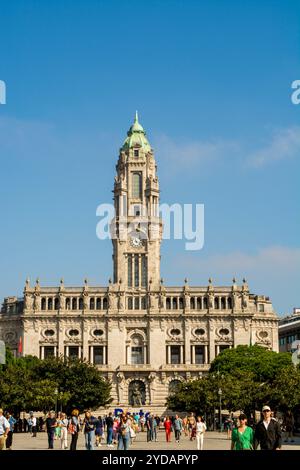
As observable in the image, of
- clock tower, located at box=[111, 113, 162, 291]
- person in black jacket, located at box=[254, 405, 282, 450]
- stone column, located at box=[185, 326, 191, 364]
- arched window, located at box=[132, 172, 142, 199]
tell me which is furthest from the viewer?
arched window, located at box=[132, 172, 142, 199]

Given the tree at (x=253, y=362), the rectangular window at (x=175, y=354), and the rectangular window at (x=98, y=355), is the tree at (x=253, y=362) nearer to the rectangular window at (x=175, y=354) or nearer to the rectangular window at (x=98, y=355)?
the rectangular window at (x=175, y=354)

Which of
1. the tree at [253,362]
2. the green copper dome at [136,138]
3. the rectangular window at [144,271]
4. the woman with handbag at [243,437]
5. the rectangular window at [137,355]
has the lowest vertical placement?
the woman with handbag at [243,437]

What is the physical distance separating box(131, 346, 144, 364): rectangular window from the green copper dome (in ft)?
129

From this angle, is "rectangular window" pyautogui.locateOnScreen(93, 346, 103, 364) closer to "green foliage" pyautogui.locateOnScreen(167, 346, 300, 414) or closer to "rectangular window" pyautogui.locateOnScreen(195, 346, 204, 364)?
"rectangular window" pyautogui.locateOnScreen(195, 346, 204, 364)

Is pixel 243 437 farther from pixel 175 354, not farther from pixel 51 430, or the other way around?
pixel 175 354

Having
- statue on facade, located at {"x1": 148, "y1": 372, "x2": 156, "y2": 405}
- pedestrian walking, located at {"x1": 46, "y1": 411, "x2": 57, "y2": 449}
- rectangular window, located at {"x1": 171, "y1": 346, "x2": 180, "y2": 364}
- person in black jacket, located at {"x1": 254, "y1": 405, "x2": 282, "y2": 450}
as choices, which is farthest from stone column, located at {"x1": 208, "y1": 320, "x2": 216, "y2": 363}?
person in black jacket, located at {"x1": 254, "y1": 405, "x2": 282, "y2": 450}

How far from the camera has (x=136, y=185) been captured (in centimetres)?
15562

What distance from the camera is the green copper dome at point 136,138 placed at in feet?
521

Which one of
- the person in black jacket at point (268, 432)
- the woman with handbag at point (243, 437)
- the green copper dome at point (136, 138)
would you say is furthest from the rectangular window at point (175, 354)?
the person in black jacket at point (268, 432)

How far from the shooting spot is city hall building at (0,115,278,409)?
469ft

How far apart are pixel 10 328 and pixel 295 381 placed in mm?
85955

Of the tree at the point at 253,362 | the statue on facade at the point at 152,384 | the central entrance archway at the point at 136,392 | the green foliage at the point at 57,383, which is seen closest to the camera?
the green foliage at the point at 57,383

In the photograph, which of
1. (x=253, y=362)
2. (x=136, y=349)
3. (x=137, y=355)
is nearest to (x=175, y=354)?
(x=137, y=355)

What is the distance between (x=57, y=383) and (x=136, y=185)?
57971mm
